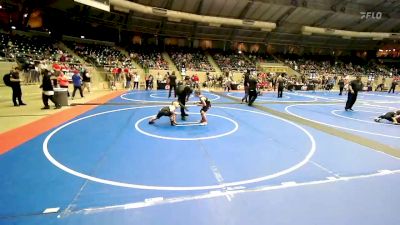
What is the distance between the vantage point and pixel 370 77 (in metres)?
37.2

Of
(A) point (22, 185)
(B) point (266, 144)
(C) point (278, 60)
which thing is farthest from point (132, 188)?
(C) point (278, 60)

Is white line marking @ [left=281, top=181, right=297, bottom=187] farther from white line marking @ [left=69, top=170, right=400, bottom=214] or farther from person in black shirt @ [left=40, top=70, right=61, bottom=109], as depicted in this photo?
person in black shirt @ [left=40, top=70, right=61, bottom=109]

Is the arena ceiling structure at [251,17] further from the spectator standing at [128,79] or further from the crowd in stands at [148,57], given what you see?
the spectator standing at [128,79]

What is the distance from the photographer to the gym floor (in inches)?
140

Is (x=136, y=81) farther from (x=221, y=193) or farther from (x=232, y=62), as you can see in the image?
(x=221, y=193)

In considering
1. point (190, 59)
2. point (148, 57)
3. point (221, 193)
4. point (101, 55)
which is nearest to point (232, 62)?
point (190, 59)

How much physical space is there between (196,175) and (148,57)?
2932 centimetres

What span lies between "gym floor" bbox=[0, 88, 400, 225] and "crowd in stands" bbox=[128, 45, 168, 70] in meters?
22.4

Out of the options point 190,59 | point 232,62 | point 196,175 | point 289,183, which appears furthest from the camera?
point 232,62

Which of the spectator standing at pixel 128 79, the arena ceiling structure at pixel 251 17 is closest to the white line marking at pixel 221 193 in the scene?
the spectator standing at pixel 128 79

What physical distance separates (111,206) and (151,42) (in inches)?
1440

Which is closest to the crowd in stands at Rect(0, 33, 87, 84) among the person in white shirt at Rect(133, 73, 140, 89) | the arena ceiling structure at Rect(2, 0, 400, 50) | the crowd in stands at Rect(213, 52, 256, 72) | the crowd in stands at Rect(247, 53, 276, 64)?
the person in white shirt at Rect(133, 73, 140, 89)

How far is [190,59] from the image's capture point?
1372 inches

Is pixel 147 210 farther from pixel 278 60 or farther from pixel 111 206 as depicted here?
pixel 278 60
